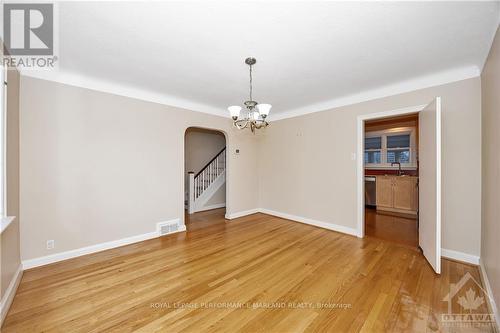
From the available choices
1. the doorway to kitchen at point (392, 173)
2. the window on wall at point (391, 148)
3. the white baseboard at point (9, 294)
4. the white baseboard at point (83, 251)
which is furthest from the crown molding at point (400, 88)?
the white baseboard at point (9, 294)

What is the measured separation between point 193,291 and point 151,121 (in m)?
2.82

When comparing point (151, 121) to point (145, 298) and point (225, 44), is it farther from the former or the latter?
point (145, 298)

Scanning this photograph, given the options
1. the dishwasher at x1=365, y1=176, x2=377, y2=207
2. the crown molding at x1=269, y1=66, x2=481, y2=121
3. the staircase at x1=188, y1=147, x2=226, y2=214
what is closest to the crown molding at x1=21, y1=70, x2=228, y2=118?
the staircase at x1=188, y1=147, x2=226, y2=214

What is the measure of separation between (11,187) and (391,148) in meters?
7.76

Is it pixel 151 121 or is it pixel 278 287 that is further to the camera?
pixel 151 121

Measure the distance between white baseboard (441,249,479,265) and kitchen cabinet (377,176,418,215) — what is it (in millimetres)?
2536

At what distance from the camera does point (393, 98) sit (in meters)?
3.27

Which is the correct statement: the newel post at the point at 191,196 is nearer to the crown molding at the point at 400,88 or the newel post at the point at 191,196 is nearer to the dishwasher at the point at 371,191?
the crown molding at the point at 400,88

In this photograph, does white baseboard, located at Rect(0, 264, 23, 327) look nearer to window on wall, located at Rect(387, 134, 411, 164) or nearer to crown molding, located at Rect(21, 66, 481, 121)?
crown molding, located at Rect(21, 66, 481, 121)

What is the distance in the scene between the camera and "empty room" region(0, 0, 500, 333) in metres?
1.73

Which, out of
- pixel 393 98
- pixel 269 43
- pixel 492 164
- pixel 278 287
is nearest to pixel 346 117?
pixel 393 98

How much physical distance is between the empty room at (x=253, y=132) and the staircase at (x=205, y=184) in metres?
1.36

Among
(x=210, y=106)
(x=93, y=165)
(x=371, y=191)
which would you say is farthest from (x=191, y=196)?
(x=371, y=191)

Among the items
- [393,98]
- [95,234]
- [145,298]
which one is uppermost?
[393,98]
